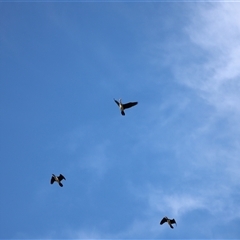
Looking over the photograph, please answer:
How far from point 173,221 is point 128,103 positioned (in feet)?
54.0

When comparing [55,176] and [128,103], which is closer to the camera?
[128,103]

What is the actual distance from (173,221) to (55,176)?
58.3ft

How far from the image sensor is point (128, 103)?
71125 millimetres

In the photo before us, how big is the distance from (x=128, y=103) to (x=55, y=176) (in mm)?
15856

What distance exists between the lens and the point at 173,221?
72438 millimetres

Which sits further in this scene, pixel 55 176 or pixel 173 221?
pixel 55 176

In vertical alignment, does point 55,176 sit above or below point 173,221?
above

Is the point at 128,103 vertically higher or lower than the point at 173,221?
higher
